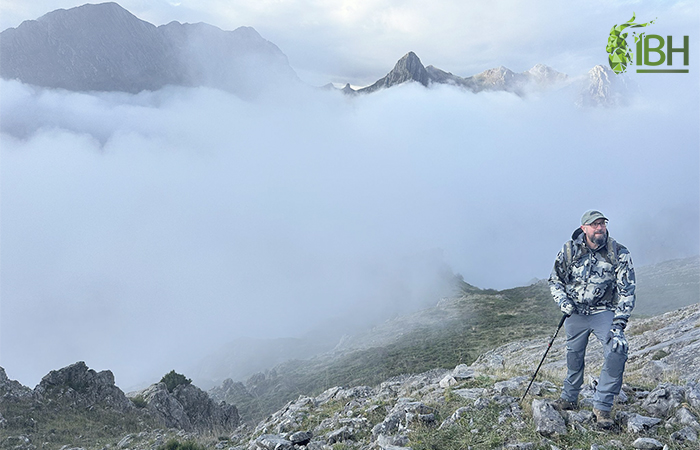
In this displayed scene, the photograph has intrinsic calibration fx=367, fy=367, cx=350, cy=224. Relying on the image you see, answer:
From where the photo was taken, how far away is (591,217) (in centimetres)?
654

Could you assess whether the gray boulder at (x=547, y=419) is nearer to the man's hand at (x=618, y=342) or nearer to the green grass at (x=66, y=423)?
the man's hand at (x=618, y=342)

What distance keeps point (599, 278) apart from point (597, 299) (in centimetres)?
38

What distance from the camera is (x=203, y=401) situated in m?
26.2

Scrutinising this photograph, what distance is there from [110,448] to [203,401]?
13493 mm

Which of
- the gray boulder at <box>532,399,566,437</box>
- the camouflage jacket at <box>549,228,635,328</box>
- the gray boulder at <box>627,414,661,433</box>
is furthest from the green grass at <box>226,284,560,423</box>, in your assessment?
the camouflage jacket at <box>549,228,635,328</box>

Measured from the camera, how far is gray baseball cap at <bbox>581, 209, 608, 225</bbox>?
6.45 metres

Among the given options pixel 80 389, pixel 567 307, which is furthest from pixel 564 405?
pixel 80 389

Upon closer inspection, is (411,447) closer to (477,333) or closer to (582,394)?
(582,394)

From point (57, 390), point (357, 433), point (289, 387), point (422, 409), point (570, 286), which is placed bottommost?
point (289, 387)

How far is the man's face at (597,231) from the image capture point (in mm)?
6391

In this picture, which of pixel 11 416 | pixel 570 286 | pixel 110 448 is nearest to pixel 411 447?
pixel 570 286

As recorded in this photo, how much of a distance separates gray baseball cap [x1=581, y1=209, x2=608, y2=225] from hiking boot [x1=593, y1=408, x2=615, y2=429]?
3.28 m

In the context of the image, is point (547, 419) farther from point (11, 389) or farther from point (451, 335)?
point (451, 335)

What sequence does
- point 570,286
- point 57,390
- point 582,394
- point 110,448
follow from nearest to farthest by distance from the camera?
point 570,286, point 582,394, point 110,448, point 57,390
